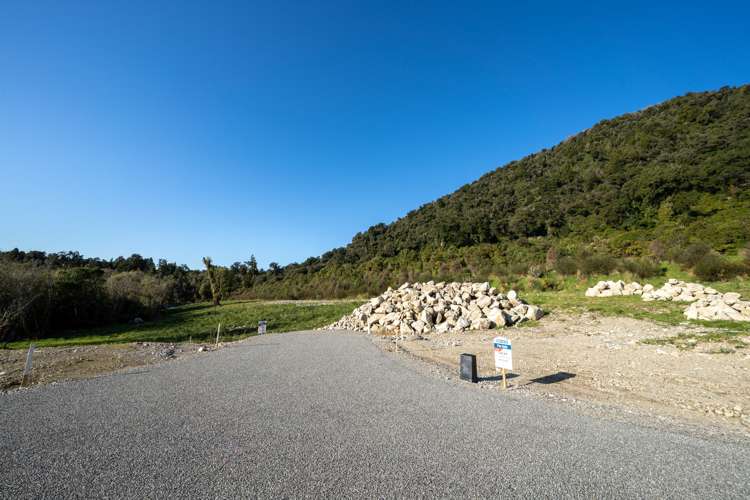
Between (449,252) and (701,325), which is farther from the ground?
(449,252)

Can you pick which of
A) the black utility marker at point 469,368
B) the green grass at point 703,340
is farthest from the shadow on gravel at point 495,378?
the green grass at point 703,340

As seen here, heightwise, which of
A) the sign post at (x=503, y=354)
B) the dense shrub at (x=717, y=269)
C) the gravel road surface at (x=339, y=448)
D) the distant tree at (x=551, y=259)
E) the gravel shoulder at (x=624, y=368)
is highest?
the distant tree at (x=551, y=259)

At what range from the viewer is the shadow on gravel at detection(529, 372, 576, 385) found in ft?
24.6

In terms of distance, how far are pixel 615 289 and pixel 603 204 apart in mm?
29933

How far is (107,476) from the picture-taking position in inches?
140

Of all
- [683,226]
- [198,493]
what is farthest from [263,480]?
[683,226]

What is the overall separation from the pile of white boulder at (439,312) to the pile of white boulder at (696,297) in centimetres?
556

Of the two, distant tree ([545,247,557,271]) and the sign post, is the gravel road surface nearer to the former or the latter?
the sign post

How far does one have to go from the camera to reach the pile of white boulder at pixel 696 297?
11461mm

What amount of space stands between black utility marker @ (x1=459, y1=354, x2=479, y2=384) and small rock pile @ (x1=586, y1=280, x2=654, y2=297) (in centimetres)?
1519

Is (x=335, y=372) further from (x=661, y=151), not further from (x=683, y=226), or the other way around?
(x=661, y=151)

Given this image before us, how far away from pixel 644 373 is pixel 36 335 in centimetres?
3509

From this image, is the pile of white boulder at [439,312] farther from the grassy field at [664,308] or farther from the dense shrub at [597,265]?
the dense shrub at [597,265]

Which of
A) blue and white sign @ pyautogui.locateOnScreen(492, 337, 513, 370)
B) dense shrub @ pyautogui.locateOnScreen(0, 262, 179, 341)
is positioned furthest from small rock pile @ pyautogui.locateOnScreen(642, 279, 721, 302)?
dense shrub @ pyautogui.locateOnScreen(0, 262, 179, 341)
